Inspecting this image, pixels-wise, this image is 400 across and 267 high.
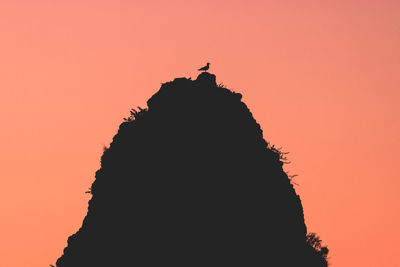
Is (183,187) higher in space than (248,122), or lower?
lower

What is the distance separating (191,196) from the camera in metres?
70.1

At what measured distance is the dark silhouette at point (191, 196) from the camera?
2736 inches

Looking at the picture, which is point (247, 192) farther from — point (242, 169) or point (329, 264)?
point (329, 264)

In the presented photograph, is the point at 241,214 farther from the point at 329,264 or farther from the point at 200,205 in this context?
the point at 329,264

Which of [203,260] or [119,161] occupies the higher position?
[119,161]

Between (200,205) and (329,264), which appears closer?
(200,205)

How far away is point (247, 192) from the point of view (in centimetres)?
7112

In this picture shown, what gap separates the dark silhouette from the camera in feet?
228

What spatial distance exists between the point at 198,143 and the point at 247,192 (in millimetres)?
3562

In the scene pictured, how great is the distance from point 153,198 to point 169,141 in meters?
3.36

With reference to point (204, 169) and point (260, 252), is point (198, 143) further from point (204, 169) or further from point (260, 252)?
point (260, 252)

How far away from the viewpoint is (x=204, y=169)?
71.2 metres

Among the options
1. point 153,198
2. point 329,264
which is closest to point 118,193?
point 153,198

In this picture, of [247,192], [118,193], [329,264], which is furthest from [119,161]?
[329,264]
